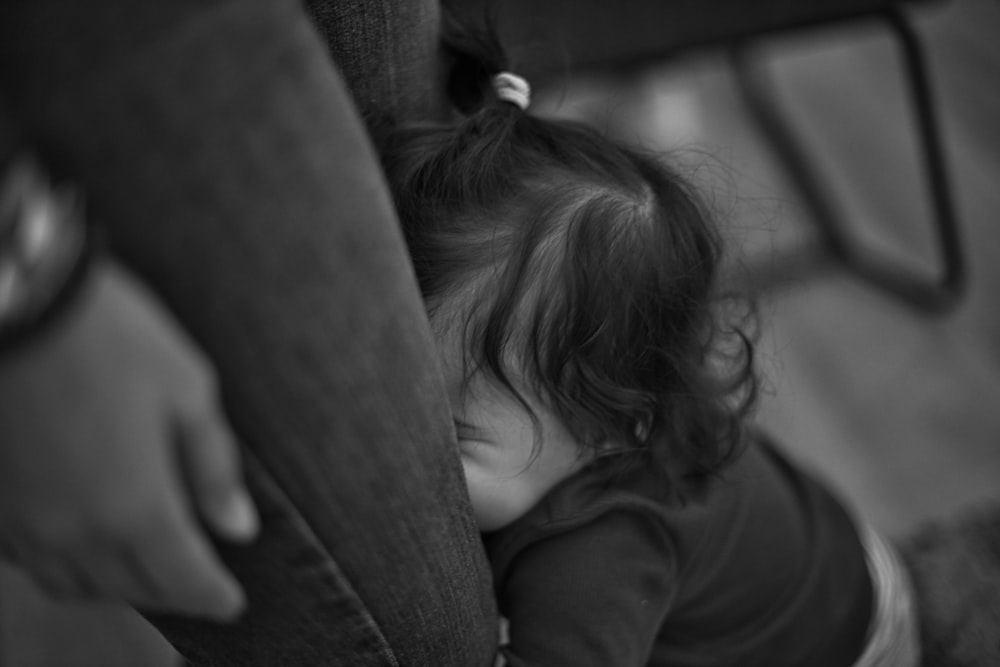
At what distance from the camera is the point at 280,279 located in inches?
15.6

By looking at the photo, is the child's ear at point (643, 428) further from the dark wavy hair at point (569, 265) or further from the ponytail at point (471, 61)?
the ponytail at point (471, 61)

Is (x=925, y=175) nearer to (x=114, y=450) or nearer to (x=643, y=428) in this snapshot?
(x=643, y=428)

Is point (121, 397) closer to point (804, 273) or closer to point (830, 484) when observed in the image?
point (830, 484)

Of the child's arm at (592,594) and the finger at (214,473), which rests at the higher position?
the finger at (214,473)

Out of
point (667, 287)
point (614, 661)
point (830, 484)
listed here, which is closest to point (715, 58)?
point (830, 484)

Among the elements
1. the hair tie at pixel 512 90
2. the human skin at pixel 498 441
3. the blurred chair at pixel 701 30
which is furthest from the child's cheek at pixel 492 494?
the blurred chair at pixel 701 30

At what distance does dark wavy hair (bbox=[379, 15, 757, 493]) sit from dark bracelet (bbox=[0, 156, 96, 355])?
369 mm

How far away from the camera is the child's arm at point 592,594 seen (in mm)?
685

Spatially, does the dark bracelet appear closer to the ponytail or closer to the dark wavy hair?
the dark wavy hair

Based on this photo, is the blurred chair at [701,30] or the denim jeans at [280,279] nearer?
the denim jeans at [280,279]

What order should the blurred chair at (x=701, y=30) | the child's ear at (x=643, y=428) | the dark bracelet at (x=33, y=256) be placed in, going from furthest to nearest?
the blurred chair at (x=701, y=30), the child's ear at (x=643, y=428), the dark bracelet at (x=33, y=256)

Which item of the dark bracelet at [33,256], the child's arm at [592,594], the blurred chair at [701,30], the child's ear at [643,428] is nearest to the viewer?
the dark bracelet at [33,256]

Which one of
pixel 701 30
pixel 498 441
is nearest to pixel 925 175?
pixel 701 30

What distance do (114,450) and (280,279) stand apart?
0.32ft
